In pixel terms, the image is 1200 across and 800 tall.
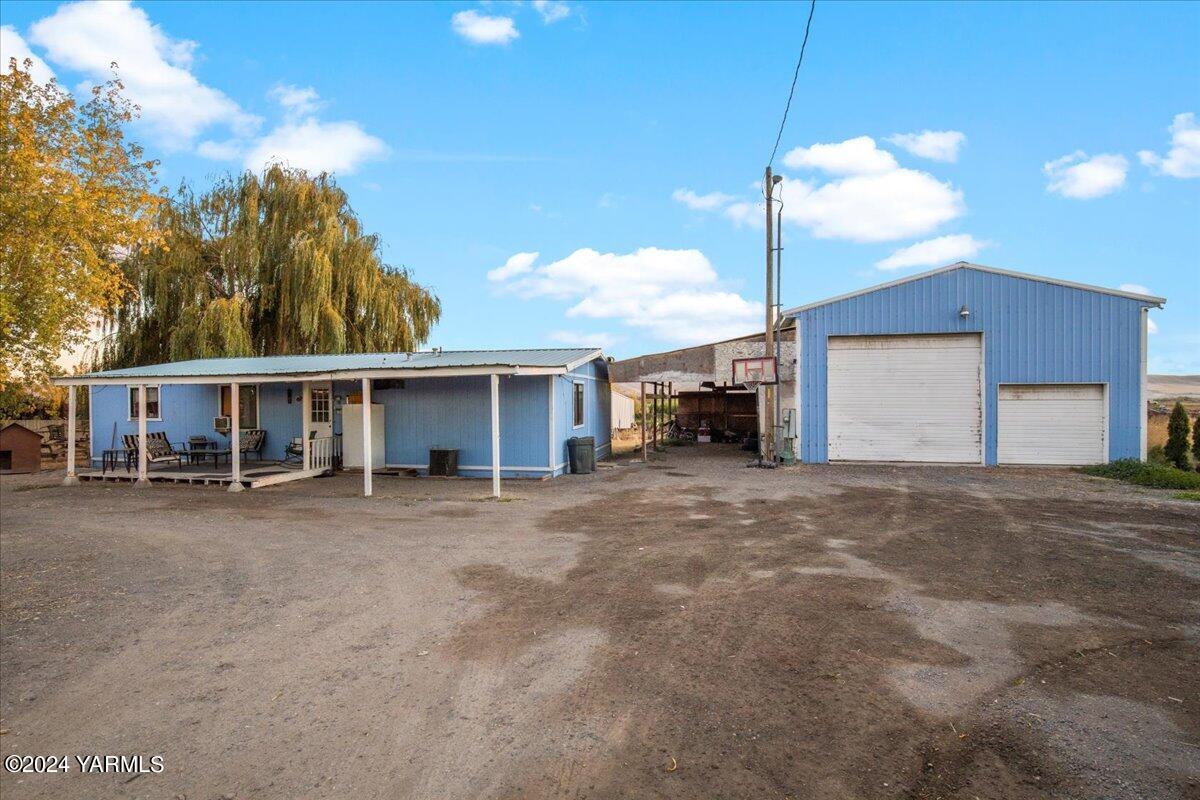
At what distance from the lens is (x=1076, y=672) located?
13.2 feet

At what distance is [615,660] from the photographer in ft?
14.0

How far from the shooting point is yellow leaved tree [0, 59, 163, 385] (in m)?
11.3

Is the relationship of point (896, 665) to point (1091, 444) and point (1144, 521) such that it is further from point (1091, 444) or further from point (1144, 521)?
point (1091, 444)

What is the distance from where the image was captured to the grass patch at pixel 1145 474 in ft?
40.8

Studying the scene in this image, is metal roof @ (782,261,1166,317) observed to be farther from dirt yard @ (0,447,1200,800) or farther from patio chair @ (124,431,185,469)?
patio chair @ (124,431,185,469)

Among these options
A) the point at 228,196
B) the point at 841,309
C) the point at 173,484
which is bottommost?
the point at 173,484

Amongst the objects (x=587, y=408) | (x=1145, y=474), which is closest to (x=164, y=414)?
(x=587, y=408)

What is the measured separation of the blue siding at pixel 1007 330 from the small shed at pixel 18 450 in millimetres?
20815

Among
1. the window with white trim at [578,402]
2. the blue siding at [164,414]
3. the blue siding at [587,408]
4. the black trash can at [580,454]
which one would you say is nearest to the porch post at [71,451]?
the blue siding at [164,414]

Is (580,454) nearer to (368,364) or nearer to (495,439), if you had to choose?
(495,439)

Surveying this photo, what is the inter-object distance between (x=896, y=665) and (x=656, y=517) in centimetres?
566

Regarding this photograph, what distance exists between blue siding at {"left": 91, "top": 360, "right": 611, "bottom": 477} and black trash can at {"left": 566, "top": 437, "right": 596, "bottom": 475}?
24 cm

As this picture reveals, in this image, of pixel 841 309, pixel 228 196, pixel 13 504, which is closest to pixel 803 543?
pixel 841 309

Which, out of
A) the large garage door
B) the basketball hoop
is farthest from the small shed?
the large garage door
